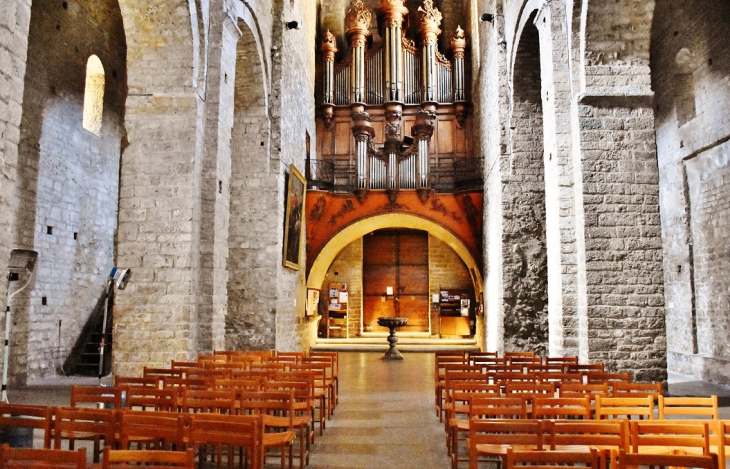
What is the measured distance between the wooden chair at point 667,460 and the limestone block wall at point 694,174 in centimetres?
→ 763

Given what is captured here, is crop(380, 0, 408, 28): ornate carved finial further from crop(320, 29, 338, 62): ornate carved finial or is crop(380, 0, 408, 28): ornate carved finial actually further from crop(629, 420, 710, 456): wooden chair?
crop(629, 420, 710, 456): wooden chair

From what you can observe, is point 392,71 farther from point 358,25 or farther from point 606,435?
point 606,435

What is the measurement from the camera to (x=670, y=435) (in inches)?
126

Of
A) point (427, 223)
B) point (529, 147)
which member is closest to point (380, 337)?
point (427, 223)

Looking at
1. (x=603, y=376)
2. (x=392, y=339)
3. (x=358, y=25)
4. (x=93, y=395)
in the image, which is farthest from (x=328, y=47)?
(x=93, y=395)

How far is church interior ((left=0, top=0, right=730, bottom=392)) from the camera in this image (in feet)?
23.6

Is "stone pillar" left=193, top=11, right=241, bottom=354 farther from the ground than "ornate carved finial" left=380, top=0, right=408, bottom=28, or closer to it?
closer to it

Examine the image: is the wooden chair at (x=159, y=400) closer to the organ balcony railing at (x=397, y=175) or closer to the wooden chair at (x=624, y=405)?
the wooden chair at (x=624, y=405)

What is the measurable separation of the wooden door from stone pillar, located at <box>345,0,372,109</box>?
17.8ft

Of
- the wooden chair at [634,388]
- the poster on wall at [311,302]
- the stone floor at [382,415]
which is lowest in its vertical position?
the stone floor at [382,415]

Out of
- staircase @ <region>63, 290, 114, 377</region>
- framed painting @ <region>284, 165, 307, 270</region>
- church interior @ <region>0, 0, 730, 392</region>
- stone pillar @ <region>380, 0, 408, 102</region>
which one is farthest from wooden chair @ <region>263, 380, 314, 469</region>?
stone pillar @ <region>380, 0, 408, 102</region>

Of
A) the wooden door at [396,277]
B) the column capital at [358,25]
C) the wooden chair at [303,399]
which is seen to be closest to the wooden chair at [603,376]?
the wooden chair at [303,399]

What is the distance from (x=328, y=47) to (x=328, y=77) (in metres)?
0.84

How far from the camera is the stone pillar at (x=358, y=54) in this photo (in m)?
16.4
